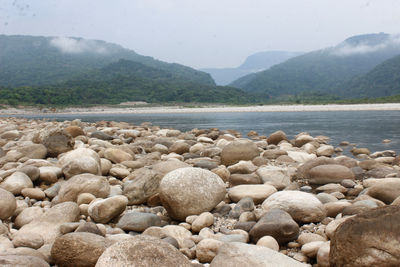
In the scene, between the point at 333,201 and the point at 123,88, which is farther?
the point at 123,88

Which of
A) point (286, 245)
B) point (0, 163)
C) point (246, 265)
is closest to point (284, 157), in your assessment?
point (286, 245)

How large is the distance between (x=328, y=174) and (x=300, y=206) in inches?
100

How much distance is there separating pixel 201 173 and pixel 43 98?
97023mm

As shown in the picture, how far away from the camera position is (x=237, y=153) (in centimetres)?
973

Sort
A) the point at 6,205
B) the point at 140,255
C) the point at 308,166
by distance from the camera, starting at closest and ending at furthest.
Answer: the point at 140,255, the point at 6,205, the point at 308,166

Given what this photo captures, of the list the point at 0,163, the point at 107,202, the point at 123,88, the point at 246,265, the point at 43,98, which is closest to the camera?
the point at 246,265

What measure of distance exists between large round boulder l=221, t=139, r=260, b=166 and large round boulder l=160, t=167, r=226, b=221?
154 inches

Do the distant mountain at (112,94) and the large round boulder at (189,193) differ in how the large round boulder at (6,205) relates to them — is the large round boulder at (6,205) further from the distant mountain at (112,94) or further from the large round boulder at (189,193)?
the distant mountain at (112,94)

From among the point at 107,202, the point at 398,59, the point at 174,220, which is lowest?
the point at 174,220

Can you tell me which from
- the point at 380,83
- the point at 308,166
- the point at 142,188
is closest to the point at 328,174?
the point at 308,166

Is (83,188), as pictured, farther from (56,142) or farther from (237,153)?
(237,153)

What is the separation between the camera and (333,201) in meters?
5.75

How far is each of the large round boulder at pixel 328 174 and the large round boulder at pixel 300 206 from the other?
218 cm

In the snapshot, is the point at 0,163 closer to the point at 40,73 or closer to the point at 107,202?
the point at 107,202
